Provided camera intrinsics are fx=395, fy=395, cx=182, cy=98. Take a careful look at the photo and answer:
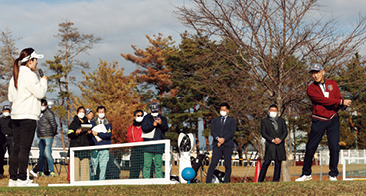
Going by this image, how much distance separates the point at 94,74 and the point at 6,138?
1331 inches

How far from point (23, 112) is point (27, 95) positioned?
0.97 ft

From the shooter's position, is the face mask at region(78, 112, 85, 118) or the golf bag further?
the face mask at region(78, 112, 85, 118)

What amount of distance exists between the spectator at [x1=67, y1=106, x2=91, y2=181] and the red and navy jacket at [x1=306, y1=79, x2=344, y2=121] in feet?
15.4

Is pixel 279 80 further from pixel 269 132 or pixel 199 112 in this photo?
pixel 199 112

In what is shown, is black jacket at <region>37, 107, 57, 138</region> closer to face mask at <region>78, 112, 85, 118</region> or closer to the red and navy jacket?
face mask at <region>78, 112, 85, 118</region>

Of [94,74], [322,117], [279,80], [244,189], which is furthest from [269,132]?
[94,74]

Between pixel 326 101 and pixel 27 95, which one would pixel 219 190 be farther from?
pixel 27 95

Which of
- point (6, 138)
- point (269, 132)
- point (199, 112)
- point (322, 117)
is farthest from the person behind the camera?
point (199, 112)

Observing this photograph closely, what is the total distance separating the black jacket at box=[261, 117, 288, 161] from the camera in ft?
28.0

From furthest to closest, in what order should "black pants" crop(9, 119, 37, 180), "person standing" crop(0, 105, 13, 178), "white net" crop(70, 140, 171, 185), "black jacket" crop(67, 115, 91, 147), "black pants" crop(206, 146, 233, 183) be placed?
"person standing" crop(0, 105, 13, 178), "black jacket" crop(67, 115, 91, 147), "black pants" crop(206, 146, 233, 183), "white net" crop(70, 140, 171, 185), "black pants" crop(9, 119, 37, 180)

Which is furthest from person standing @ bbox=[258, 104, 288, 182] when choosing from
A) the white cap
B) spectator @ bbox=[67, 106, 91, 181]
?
the white cap

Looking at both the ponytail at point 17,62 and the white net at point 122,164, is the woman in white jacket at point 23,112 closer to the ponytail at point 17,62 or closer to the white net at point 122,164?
the ponytail at point 17,62

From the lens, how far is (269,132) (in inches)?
342

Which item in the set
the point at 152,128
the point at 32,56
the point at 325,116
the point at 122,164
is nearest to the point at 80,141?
the point at 152,128
